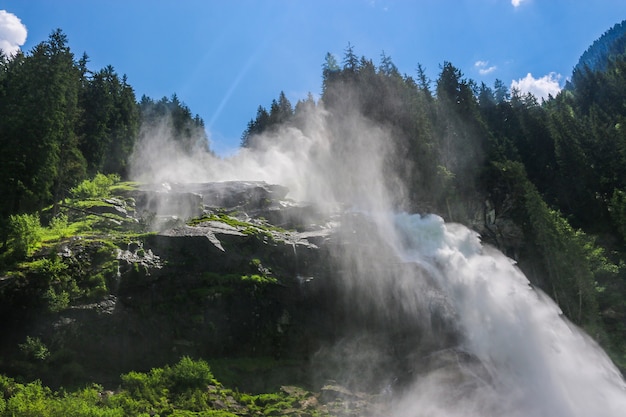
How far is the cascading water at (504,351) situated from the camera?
20.3 meters

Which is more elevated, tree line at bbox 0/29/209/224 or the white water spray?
tree line at bbox 0/29/209/224

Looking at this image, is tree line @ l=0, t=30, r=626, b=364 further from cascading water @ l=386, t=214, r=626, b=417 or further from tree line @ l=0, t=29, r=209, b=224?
cascading water @ l=386, t=214, r=626, b=417

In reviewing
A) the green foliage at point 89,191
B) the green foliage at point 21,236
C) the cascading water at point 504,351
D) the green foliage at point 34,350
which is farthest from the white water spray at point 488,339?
the green foliage at point 89,191

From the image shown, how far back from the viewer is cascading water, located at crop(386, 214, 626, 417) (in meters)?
20.3

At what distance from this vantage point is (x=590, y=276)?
32.6m

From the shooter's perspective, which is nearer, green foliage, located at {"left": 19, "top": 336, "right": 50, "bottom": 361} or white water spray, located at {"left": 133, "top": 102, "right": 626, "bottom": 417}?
green foliage, located at {"left": 19, "top": 336, "right": 50, "bottom": 361}

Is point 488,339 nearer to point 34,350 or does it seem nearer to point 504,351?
point 504,351

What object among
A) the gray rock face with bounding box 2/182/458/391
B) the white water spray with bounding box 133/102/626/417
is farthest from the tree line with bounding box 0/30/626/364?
the gray rock face with bounding box 2/182/458/391

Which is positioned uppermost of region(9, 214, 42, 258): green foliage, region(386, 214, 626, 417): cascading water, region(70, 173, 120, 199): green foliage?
region(70, 173, 120, 199): green foliage

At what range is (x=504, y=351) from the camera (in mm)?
23688

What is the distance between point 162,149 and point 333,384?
160 feet

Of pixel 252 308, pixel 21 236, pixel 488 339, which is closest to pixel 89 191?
pixel 21 236

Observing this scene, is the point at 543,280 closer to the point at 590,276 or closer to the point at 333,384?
the point at 590,276

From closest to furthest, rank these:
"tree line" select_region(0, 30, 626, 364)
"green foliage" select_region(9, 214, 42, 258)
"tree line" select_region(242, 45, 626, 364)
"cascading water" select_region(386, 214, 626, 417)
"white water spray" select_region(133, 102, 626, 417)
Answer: "green foliage" select_region(9, 214, 42, 258) < "cascading water" select_region(386, 214, 626, 417) < "white water spray" select_region(133, 102, 626, 417) < "tree line" select_region(0, 30, 626, 364) < "tree line" select_region(242, 45, 626, 364)
